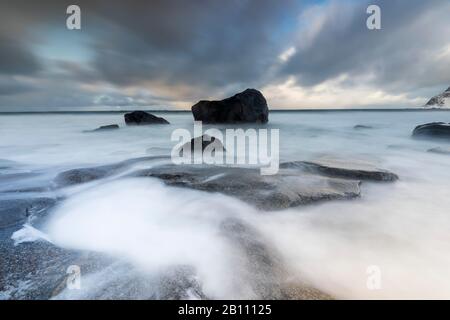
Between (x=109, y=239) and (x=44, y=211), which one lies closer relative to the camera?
(x=109, y=239)

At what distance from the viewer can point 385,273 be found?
223 centimetres

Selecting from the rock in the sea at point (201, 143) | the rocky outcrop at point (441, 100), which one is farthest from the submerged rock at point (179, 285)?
the rocky outcrop at point (441, 100)

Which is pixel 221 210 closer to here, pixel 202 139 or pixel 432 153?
pixel 202 139

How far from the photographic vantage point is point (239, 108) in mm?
21969

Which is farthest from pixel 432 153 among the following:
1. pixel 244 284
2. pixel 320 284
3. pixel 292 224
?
pixel 244 284

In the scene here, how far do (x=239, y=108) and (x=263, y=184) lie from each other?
18346mm

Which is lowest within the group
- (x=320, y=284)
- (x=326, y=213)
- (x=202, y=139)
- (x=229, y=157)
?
(x=320, y=284)

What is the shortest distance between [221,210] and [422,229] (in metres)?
2.50

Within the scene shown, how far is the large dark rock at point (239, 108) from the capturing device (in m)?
22.0

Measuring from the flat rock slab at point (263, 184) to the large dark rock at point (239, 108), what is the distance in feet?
56.6

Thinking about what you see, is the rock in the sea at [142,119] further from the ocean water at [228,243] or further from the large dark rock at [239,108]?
the ocean water at [228,243]

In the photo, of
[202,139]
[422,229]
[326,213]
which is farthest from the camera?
[202,139]

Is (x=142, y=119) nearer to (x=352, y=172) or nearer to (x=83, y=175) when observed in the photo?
(x=83, y=175)

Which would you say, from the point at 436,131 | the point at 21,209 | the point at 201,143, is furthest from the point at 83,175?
the point at 436,131
